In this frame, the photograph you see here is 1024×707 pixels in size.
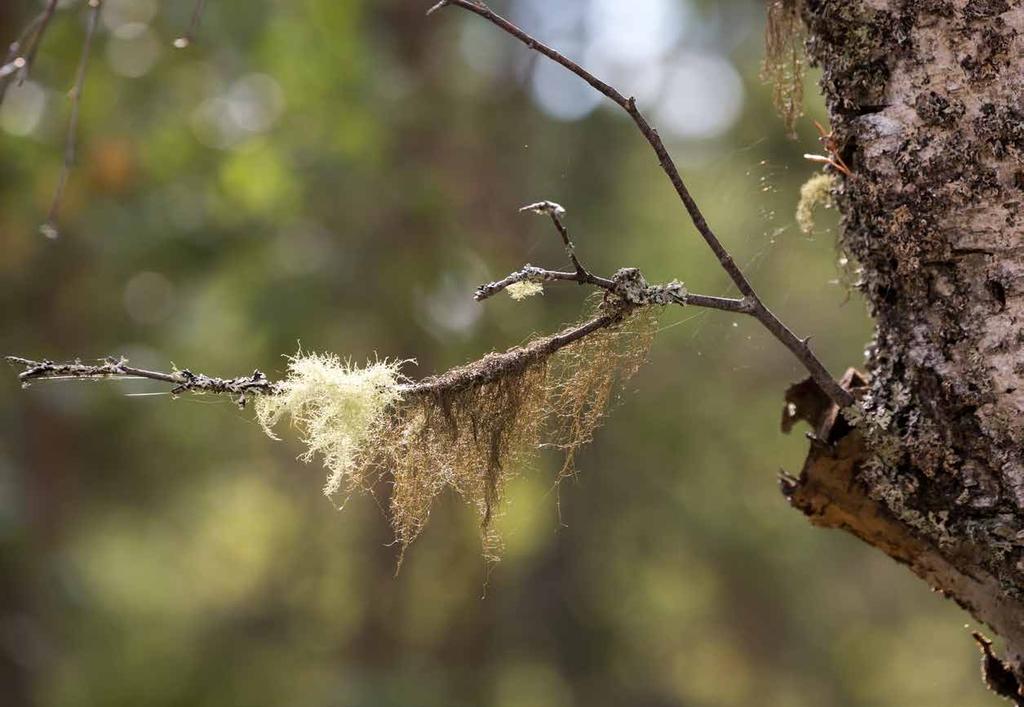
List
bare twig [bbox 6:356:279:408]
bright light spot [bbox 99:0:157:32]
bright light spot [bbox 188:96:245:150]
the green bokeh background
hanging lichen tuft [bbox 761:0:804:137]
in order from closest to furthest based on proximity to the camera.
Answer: bare twig [bbox 6:356:279:408] → hanging lichen tuft [bbox 761:0:804:137] → the green bokeh background → bright light spot [bbox 99:0:157:32] → bright light spot [bbox 188:96:245:150]

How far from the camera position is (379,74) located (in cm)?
413

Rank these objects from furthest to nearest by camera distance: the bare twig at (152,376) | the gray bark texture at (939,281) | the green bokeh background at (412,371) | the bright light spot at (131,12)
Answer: the bright light spot at (131,12) < the green bokeh background at (412,371) < the gray bark texture at (939,281) < the bare twig at (152,376)

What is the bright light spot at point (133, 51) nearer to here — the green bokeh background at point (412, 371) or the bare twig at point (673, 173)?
the green bokeh background at point (412, 371)

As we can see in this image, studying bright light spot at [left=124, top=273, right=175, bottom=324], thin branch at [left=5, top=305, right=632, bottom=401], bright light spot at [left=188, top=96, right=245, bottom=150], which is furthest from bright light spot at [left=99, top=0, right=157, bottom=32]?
thin branch at [left=5, top=305, right=632, bottom=401]

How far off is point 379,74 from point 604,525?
355 centimetres

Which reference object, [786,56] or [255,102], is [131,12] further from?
[786,56]

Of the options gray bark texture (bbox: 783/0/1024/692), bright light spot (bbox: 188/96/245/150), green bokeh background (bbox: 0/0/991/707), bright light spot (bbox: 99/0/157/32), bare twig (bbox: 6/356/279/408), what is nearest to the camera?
bare twig (bbox: 6/356/279/408)

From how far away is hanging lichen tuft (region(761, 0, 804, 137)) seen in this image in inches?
48.9

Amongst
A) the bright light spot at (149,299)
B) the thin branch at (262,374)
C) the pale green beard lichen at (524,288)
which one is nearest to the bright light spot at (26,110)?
the bright light spot at (149,299)

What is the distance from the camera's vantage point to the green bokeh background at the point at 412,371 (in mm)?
3850

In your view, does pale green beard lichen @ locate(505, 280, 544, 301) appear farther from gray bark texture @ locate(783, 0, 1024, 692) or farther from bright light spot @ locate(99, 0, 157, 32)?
bright light spot @ locate(99, 0, 157, 32)

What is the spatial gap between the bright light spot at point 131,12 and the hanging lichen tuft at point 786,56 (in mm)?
3581

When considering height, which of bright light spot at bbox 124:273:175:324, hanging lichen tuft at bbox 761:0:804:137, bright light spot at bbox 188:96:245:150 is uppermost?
bright light spot at bbox 188:96:245:150

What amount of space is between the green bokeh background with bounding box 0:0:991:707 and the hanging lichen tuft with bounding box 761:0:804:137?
0.13 metres
